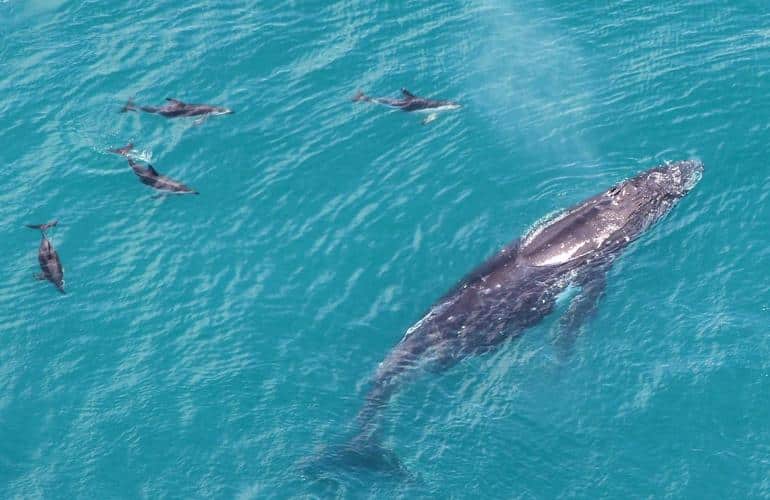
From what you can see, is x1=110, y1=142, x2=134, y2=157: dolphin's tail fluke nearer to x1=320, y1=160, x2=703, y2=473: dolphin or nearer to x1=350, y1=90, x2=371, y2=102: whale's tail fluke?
x1=350, y1=90, x2=371, y2=102: whale's tail fluke

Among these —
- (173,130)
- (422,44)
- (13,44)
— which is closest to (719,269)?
(422,44)

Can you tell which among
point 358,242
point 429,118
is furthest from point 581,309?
point 429,118

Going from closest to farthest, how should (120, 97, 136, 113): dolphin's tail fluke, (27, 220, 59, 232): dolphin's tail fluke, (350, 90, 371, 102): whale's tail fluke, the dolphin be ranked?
1. the dolphin
2. (27, 220, 59, 232): dolphin's tail fluke
3. (350, 90, 371, 102): whale's tail fluke
4. (120, 97, 136, 113): dolphin's tail fluke

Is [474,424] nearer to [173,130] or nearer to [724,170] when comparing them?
[724,170]

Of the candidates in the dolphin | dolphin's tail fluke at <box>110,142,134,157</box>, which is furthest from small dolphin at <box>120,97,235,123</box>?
the dolphin

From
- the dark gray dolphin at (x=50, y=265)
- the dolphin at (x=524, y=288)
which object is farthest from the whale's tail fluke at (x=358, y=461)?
the dark gray dolphin at (x=50, y=265)
